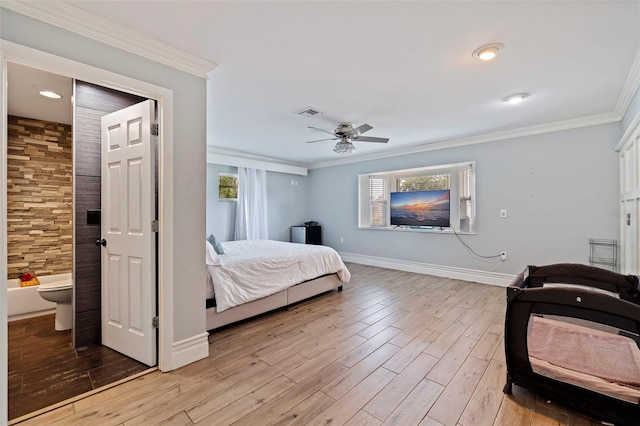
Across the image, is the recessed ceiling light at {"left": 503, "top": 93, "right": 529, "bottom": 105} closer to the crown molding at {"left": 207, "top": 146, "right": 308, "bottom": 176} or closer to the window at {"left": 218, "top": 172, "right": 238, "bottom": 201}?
the crown molding at {"left": 207, "top": 146, "right": 308, "bottom": 176}

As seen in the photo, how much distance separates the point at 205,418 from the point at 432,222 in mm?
4575

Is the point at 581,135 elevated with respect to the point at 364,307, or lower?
elevated

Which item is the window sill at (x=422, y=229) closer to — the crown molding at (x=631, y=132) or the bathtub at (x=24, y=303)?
the crown molding at (x=631, y=132)

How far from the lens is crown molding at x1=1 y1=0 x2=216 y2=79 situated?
1615mm

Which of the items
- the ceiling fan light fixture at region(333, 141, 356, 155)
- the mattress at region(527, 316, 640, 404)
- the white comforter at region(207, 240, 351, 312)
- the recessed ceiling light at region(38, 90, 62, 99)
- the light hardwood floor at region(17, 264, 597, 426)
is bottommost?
the light hardwood floor at region(17, 264, 597, 426)

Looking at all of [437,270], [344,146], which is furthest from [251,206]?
[437,270]

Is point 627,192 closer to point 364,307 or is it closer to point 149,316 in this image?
point 364,307

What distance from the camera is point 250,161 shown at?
5922 millimetres

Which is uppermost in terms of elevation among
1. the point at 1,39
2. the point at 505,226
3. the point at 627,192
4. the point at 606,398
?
the point at 1,39

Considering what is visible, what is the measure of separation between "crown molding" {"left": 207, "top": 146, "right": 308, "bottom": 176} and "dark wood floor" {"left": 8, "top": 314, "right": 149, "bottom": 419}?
3428 millimetres

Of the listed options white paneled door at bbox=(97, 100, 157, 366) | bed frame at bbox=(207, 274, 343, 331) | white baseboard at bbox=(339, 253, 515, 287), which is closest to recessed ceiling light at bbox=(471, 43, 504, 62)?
white paneled door at bbox=(97, 100, 157, 366)

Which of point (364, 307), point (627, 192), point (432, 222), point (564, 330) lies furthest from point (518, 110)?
point (364, 307)

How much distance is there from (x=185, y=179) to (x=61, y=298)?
1899 mm

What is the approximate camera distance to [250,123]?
3.95 meters
